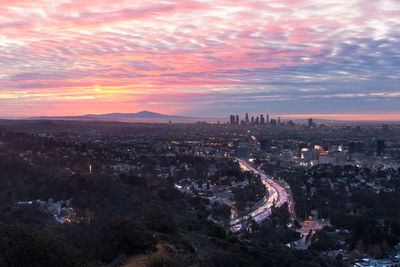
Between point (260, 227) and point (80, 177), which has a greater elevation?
point (80, 177)

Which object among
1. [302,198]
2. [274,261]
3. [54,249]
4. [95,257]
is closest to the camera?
[54,249]

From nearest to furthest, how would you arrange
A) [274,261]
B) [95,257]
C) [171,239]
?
[95,257] < [171,239] < [274,261]

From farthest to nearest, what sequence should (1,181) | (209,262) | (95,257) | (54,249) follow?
(1,181), (209,262), (95,257), (54,249)

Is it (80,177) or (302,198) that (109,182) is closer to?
(80,177)

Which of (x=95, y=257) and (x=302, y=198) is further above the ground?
(x=95, y=257)

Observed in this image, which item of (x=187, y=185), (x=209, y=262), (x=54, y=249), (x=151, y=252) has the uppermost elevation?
(x=54, y=249)

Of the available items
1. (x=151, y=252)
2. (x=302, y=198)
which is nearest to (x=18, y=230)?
(x=151, y=252)

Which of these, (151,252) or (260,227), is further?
(260,227)

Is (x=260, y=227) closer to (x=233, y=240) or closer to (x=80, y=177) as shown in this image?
(x=233, y=240)

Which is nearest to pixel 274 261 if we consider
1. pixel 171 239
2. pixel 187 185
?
pixel 171 239
